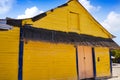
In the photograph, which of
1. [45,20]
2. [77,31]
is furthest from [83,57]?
[45,20]

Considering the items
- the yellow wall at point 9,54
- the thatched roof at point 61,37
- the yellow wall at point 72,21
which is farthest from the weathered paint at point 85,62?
the yellow wall at point 9,54

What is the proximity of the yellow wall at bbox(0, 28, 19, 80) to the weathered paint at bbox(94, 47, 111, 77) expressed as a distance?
815 centimetres

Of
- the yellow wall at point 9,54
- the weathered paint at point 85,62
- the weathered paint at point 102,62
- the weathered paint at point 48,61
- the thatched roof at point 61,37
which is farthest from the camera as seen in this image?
the weathered paint at point 102,62

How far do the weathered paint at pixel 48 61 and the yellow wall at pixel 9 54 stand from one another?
2.00 feet

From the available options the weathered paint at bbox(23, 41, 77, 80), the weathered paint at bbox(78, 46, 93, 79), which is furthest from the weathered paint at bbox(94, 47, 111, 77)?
the weathered paint at bbox(23, 41, 77, 80)

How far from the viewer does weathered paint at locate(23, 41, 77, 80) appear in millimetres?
12922

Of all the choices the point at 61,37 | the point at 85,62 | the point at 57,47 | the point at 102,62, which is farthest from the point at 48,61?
the point at 102,62

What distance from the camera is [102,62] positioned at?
1900cm

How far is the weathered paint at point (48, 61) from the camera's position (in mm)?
12922

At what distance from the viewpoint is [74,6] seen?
16953 millimetres

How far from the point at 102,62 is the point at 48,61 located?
6716 mm

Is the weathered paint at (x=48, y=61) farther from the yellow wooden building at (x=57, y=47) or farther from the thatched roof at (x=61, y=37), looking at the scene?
the thatched roof at (x=61, y=37)

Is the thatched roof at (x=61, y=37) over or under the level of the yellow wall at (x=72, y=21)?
under

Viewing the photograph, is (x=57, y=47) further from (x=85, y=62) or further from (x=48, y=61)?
(x=85, y=62)
